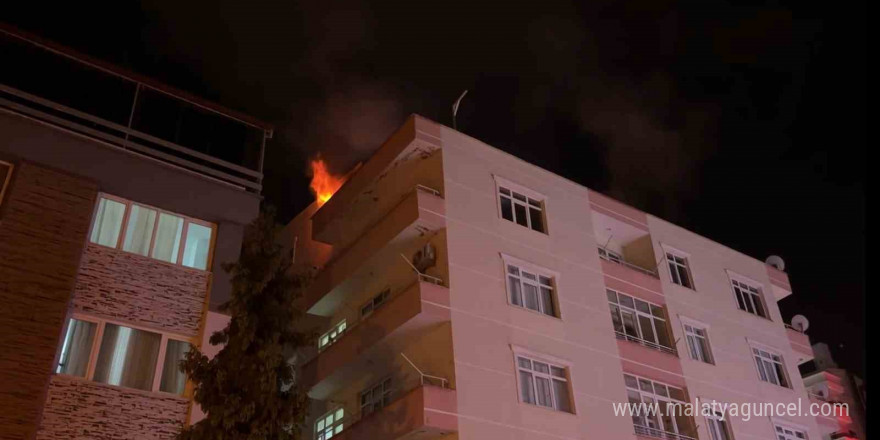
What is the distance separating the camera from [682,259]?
28203mm

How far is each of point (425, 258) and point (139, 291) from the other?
25.9 ft

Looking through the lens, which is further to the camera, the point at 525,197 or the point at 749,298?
the point at 749,298

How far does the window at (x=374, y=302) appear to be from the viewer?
24000 mm

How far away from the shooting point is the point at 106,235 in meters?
19.0

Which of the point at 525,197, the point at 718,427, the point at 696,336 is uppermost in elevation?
the point at 525,197

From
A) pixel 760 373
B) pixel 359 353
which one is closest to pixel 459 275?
pixel 359 353

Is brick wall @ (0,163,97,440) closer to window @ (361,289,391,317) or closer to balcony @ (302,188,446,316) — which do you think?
balcony @ (302,188,446,316)

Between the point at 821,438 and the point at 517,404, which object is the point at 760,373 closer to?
the point at 821,438

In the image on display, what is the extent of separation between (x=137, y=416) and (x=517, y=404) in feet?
30.6

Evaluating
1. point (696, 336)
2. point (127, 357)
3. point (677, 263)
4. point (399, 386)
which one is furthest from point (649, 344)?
point (127, 357)

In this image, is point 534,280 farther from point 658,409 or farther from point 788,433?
point 788,433

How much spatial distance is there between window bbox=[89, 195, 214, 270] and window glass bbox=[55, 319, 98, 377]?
2.26 metres

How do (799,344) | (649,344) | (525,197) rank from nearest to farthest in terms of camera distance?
(649,344) → (525,197) → (799,344)

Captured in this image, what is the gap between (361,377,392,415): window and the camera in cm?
2194
